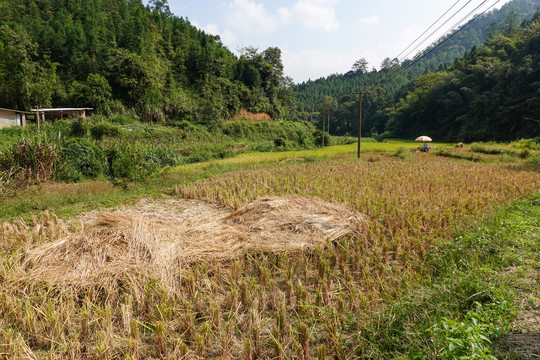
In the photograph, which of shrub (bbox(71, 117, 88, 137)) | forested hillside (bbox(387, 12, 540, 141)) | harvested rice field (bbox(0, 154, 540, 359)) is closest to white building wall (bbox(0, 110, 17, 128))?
shrub (bbox(71, 117, 88, 137))

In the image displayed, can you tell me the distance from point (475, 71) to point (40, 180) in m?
49.1

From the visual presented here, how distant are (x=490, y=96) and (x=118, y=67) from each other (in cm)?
4662

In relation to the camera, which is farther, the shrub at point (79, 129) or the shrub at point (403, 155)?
the shrub at point (79, 129)

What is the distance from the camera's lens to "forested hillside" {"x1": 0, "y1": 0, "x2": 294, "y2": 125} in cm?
2620

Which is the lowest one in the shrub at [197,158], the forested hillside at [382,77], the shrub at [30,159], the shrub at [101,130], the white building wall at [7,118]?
the shrub at [197,158]

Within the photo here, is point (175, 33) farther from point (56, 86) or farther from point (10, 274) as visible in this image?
point (10, 274)

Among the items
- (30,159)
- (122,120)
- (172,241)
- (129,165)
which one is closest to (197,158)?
(129,165)

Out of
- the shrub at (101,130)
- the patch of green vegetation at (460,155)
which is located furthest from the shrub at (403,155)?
the shrub at (101,130)

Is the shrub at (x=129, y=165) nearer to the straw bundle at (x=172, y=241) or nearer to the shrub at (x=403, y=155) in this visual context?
the straw bundle at (x=172, y=241)

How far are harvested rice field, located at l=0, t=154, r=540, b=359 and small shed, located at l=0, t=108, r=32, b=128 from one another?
21881 mm

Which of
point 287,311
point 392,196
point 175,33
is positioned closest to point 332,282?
point 287,311

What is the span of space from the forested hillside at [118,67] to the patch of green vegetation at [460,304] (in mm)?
32369

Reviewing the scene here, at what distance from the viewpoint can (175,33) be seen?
48.1 m

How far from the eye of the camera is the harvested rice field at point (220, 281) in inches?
100
